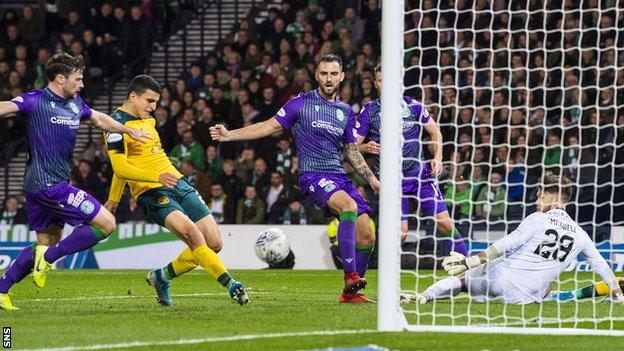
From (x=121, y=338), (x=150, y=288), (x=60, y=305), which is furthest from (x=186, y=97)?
(x=121, y=338)

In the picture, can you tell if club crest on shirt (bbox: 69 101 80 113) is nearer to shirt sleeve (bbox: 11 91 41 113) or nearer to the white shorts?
shirt sleeve (bbox: 11 91 41 113)

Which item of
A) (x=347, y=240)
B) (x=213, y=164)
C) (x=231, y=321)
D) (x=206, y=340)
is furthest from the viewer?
(x=213, y=164)

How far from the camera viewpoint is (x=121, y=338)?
328 inches

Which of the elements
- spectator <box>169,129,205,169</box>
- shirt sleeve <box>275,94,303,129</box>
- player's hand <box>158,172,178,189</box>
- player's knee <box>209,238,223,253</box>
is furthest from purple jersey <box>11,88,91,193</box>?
spectator <box>169,129,205,169</box>

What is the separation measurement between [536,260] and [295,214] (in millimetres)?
9156

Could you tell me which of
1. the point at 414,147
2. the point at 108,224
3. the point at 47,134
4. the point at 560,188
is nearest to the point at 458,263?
the point at 560,188

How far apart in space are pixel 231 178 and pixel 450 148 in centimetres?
429

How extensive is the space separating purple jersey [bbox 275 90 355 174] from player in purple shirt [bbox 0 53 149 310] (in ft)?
4.78

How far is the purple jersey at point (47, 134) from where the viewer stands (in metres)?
10.5

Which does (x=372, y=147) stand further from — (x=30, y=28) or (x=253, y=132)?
(x=30, y=28)

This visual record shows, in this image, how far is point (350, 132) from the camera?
11672 millimetres

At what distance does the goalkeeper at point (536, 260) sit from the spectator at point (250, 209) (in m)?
9.29

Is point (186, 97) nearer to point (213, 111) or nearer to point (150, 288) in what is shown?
point (213, 111)

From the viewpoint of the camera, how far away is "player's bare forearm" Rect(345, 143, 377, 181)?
11664 mm
